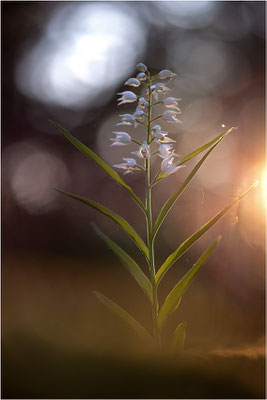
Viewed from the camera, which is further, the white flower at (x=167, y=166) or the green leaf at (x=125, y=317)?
the white flower at (x=167, y=166)

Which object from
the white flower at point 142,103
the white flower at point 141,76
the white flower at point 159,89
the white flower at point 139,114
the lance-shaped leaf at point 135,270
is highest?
the white flower at point 141,76

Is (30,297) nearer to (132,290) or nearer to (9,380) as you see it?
(132,290)

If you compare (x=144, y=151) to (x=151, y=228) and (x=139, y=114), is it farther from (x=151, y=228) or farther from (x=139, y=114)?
(x=151, y=228)

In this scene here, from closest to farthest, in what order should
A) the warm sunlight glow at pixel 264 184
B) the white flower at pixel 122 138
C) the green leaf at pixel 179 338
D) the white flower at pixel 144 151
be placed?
the green leaf at pixel 179 338 < the white flower at pixel 144 151 < the white flower at pixel 122 138 < the warm sunlight glow at pixel 264 184

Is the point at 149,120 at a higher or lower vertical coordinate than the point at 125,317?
higher

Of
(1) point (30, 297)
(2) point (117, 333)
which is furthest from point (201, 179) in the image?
(2) point (117, 333)

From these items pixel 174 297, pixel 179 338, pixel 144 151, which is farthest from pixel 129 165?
pixel 179 338

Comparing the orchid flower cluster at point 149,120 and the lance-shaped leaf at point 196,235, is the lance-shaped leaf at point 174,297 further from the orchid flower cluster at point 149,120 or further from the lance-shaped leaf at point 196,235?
the orchid flower cluster at point 149,120

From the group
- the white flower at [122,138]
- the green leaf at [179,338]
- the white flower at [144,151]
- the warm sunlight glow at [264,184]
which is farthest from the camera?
the warm sunlight glow at [264,184]

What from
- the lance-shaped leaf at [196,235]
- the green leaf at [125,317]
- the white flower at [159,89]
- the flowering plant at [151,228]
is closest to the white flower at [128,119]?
the flowering plant at [151,228]
